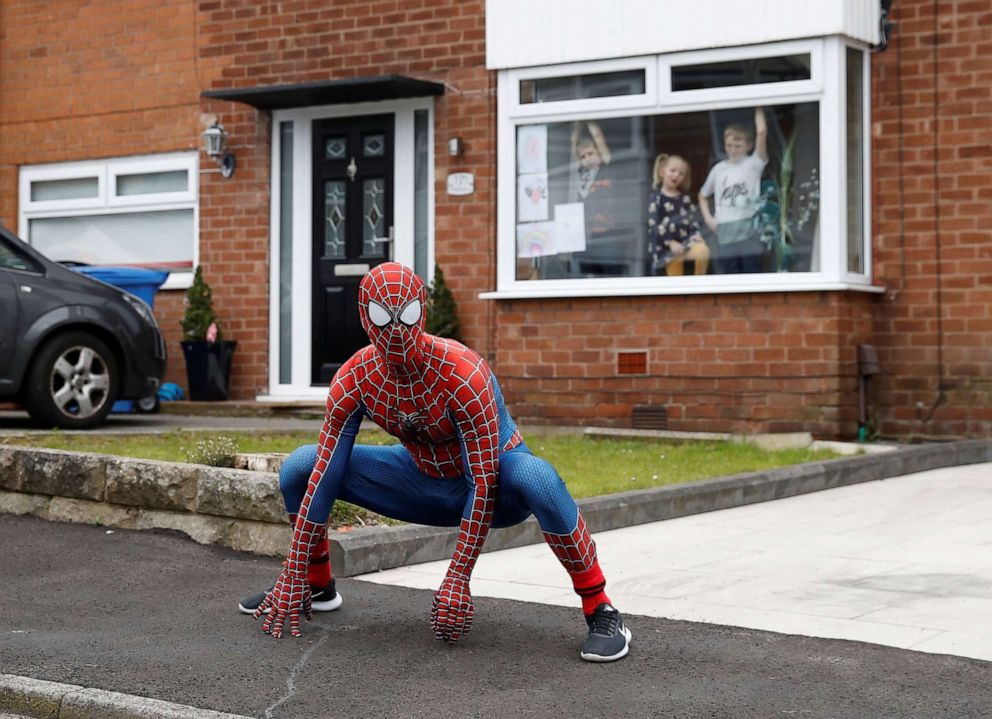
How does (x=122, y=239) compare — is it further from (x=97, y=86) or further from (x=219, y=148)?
(x=219, y=148)

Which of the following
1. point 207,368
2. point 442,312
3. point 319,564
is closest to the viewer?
point 319,564

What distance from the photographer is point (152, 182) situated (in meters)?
15.8

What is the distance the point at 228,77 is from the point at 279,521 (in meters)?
8.95

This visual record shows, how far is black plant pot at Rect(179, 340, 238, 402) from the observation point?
48.6ft

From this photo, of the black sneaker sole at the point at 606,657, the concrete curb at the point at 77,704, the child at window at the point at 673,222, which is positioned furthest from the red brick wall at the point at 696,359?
the concrete curb at the point at 77,704

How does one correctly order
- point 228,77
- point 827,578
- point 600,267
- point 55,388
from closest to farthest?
point 827,578, point 55,388, point 600,267, point 228,77

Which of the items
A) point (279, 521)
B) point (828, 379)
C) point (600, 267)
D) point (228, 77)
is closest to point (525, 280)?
point (600, 267)

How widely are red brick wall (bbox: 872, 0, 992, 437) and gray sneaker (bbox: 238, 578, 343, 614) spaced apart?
294 inches

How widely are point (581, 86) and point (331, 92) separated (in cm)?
251

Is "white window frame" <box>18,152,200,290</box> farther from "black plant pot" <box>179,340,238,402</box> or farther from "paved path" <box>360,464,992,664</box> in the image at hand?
"paved path" <box>360,464,992,664</box>

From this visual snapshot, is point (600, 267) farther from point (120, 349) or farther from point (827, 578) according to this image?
Answer: point (827, 578)

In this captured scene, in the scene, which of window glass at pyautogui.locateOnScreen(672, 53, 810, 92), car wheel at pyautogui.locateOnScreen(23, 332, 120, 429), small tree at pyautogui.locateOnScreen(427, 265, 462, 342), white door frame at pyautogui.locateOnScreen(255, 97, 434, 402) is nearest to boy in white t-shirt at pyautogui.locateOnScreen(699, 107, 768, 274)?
window glass at pyautogui.locateOnScreen(672, 53, 810, 92)

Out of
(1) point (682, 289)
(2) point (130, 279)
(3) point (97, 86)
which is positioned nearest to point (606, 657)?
(1) point (682, 289)

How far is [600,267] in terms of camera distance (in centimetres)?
1291
